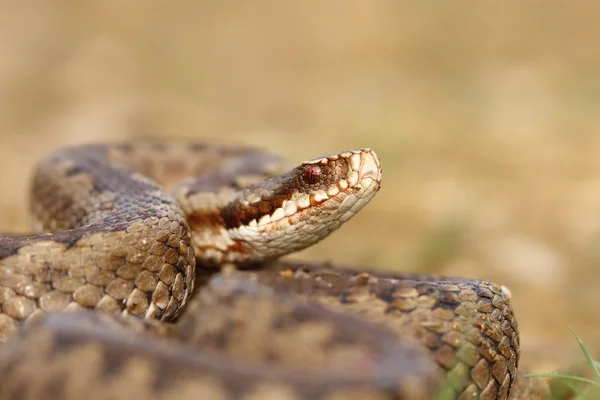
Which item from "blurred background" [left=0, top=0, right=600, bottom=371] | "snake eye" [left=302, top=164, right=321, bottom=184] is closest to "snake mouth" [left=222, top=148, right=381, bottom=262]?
"snake eye" [left=302, top=164, right=321, bottom=184]

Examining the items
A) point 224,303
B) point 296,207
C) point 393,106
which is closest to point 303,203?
point 296,207

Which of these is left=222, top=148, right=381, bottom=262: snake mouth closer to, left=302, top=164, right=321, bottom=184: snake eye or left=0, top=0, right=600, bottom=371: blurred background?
left=302, top=164, right=321, bottom=184: snake eye

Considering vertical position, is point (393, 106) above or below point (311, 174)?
below

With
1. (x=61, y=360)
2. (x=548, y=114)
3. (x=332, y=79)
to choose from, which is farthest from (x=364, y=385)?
(x=332, y=79)

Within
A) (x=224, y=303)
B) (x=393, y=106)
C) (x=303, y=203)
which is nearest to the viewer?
(x=224, y=303)

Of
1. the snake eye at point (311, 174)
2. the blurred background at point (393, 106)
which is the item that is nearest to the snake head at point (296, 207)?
the snake eye at point (311, 174)

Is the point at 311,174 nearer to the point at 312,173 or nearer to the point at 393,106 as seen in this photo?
the point at 312,173

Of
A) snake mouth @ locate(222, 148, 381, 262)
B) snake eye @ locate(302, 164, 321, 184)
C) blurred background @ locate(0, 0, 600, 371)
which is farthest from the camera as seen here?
blurred background @ locate(0, 0, 600, 371)
